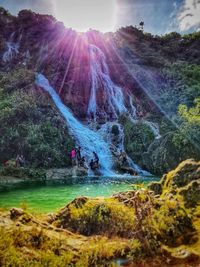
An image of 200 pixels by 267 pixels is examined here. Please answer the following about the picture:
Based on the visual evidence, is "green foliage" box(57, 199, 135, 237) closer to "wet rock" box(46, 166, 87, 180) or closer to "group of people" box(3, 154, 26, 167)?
"wet rock" box(46, 166, 87, 180)

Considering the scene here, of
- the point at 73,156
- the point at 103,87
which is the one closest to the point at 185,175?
the point at 73,156

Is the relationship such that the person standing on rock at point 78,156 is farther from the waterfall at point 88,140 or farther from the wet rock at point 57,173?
the wet rock at point 57,173

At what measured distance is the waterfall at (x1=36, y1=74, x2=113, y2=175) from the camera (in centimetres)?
3114

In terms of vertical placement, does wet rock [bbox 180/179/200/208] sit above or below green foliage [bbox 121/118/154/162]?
below

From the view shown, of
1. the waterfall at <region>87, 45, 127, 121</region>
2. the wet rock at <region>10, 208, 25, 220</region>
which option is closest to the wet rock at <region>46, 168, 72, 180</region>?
the waterfall at <region>87, 45, 127, 121</region>

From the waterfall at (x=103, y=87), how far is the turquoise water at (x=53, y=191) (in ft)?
48.7

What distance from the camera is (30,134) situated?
30875mm

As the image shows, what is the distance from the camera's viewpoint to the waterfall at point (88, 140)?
102 ft

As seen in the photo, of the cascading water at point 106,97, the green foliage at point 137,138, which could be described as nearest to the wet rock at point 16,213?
the green foliage at point 137,138

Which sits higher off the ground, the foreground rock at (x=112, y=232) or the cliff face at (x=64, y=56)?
the cliff face at (x=64, y=56)

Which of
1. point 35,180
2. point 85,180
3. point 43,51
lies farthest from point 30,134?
point 43,51

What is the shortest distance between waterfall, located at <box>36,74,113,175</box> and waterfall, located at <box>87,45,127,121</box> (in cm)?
284

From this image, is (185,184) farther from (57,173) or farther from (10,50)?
(10,50)

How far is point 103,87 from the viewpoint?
42.4m
